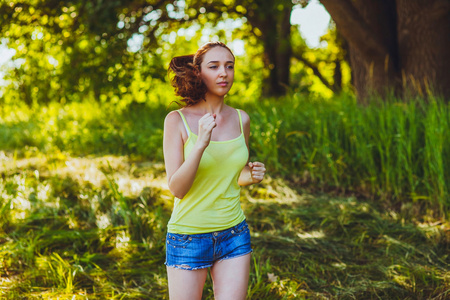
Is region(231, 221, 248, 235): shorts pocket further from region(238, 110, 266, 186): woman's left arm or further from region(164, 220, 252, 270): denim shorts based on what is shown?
region(238, 110, 266, 186): woman's left arm

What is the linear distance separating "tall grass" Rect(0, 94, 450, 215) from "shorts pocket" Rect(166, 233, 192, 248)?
9.09 feet

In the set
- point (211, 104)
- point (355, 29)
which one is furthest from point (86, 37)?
point (211, 104)

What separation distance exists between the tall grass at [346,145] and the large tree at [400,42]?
0.35 m

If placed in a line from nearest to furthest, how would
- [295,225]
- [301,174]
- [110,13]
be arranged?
1. [295,225]
2. [301,174]
3. [110,13]

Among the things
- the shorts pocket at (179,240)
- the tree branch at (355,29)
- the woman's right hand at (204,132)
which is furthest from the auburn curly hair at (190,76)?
the tree branch at (355,29)

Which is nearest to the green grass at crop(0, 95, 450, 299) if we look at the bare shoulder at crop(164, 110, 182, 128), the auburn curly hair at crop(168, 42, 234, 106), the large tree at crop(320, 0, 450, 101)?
the large tree at crop(320, 0, 450, 101)

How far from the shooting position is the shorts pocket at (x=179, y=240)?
201 centimetres

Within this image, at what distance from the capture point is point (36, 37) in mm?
7832

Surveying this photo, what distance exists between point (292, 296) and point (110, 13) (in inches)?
178

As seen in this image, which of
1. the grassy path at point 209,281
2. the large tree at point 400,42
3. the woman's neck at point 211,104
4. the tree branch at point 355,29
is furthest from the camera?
the large tree at point 400,42

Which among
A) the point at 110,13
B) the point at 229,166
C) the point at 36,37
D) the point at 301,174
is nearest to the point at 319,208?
the point at 301,174

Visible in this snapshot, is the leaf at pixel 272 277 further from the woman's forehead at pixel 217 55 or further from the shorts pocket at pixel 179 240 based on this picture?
the woman's forehead at pixel 217 55

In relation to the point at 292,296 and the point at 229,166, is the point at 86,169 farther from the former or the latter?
the point at 229,166

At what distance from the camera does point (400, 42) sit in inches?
219
